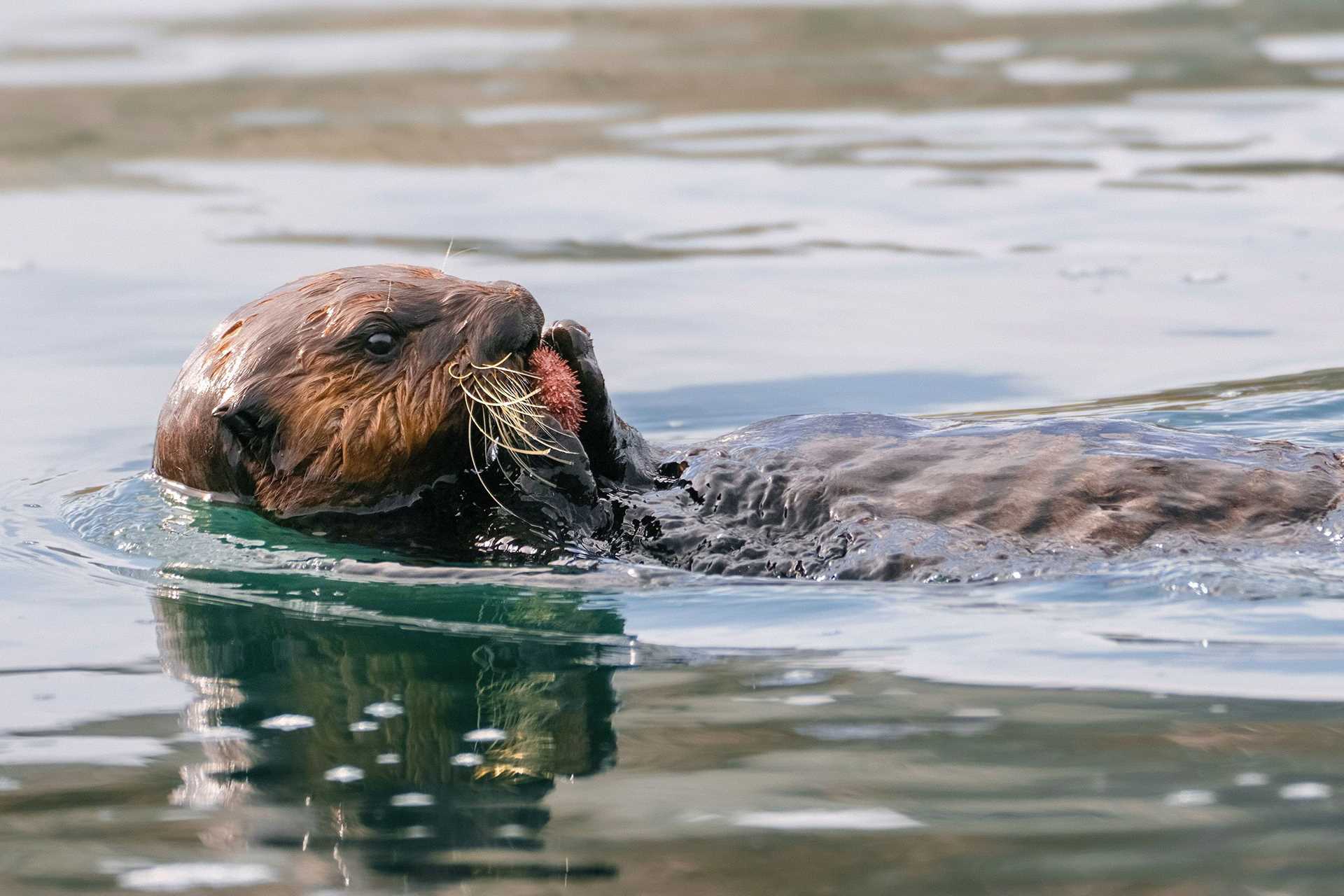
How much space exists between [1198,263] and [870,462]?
A: 5.07 metres

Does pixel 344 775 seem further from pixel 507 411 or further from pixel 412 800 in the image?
pixel 507 411

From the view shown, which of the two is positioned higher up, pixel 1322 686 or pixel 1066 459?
pixel 1066 459

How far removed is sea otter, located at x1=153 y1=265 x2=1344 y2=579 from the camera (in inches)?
172

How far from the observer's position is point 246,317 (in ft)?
15.8

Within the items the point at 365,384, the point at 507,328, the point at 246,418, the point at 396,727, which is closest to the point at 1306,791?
the point at 396,727

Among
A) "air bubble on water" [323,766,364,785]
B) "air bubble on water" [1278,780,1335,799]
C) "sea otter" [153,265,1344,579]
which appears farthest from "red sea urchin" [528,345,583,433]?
"air bubble on water" [1278,780,1335,799]

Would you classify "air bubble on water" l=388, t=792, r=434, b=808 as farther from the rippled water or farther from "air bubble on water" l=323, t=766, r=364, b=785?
"air bubble on water" l=323, t=766, r=364, b=785

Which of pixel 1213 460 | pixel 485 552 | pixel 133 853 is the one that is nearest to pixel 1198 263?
pixel 1213 460

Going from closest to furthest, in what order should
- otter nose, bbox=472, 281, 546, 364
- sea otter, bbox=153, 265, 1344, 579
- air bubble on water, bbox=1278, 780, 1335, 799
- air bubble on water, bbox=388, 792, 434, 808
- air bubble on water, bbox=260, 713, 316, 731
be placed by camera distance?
air bubble on water, bbox=1278, 780, 1335, 799 < air bubble on water, bbox=388, 792, 434, 808 < air bubble on water, bbox=260, 713, 316, 731 < sea otter, bbox=153, 265, 1344, 579 < otter nose, bbox=472, 281, 546, 364

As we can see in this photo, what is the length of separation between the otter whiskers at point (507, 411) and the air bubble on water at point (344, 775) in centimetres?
107

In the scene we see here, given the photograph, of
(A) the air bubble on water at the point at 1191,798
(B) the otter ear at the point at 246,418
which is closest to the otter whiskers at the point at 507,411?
(B) the otter ear at the point at 246,418

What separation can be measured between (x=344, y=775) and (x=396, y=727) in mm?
274

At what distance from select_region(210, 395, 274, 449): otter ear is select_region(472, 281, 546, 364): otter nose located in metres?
0.59

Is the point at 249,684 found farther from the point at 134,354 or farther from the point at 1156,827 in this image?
the point at 134,354
